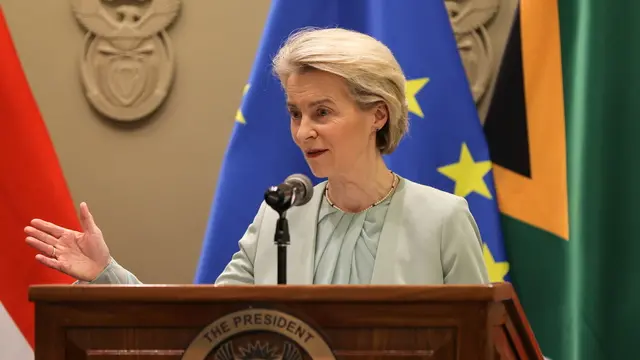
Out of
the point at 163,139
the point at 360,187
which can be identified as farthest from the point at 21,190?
the point at 360,187

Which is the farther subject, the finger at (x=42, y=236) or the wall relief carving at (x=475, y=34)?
the wall relief carving at (x=475, y=34)

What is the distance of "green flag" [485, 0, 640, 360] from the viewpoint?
9.50 ft

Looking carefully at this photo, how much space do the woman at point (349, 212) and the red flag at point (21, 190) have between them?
2.83ft

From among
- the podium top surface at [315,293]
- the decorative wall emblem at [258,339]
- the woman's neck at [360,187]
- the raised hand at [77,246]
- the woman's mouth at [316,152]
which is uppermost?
the woman's mouth at [316,152]

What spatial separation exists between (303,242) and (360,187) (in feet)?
0.72

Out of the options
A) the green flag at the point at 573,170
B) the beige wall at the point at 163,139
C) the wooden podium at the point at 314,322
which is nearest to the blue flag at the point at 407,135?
the green flag at the point at 573,170

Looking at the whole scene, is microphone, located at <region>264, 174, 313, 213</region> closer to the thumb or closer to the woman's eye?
the woman's eye

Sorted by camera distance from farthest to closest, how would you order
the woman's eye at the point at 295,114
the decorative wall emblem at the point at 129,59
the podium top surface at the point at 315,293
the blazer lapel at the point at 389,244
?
the decorative wall emblem at the point at 129,59
the woman's eye at the point at 295,114
the blazer lapel at the point at 389,244
the podium top surface at the point at 315,293

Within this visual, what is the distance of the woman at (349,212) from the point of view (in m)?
2.09

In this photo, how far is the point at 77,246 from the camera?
2.03 meters

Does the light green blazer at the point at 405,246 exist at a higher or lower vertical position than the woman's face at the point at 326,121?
lower

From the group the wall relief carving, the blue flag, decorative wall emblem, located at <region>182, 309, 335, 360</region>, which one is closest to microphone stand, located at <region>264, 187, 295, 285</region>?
decorative wall emblem, located at <region>182, 309, 335, 360</region>

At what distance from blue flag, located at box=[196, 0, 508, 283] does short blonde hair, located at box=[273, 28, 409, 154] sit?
2.79 ft

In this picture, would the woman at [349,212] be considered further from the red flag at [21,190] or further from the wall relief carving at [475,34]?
the wall relief carving at [475,34]
